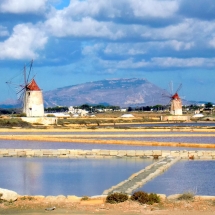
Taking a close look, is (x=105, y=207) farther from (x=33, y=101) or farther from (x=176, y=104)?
(x=176, y=104)

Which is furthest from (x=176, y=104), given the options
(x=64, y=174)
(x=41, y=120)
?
(x=64, y=174)

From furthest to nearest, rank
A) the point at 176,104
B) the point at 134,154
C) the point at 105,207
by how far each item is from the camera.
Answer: the point at 176,104 → the point at 134,154 → the point at 105,207

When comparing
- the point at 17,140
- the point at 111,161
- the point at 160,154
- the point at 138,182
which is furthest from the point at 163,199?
the point at 17,140

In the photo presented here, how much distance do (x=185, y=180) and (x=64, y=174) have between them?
9.01 ft

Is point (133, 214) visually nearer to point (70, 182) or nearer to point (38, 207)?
point (38, 207)

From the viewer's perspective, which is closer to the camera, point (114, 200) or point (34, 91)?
point (114, 200)

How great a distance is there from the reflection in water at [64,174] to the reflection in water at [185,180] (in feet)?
2.75

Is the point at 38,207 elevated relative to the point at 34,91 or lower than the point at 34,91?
lower

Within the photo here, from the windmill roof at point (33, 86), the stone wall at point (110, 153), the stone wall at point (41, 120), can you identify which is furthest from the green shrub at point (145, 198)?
the windmill roof at point (33, 86)

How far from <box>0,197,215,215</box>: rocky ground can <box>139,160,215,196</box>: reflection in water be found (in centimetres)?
147

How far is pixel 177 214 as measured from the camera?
7.31m

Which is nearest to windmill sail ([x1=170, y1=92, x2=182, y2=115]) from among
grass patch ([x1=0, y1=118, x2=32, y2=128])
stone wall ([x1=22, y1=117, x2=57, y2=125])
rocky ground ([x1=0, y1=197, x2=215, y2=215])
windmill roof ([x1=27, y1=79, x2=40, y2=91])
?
stone wall ([x1=22, y1=117, x2=57, y2=125])

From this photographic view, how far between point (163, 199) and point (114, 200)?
751 millimetres

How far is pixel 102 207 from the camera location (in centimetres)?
780
